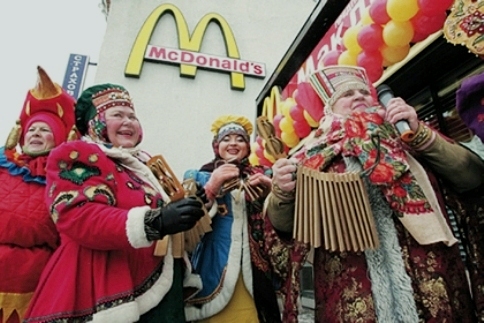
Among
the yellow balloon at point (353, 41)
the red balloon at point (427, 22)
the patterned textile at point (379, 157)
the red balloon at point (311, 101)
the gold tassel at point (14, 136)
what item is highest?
the yellow balloon at point (353, 41)

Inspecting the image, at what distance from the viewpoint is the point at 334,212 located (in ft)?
3.43

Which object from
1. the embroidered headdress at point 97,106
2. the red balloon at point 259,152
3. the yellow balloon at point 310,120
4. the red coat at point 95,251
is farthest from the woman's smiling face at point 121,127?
the red balloon at point 259,152

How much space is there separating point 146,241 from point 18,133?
107 cm

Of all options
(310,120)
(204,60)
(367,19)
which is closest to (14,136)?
(310,120)

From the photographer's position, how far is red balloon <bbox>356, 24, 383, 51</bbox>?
197cm

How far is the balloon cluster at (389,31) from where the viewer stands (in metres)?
1.72

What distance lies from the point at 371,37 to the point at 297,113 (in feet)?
2.76

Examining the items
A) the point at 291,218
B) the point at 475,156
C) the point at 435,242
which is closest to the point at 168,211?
the point at 291,218

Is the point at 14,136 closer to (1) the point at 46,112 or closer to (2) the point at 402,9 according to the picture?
(1) the point at 46,112

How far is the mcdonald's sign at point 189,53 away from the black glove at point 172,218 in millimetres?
4658

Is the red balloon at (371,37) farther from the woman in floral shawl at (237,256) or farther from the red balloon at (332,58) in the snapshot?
the woman in floral shawl at (237,256)

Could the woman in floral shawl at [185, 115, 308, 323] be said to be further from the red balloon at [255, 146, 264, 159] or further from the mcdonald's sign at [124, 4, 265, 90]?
the mcdonald's sign at [124, 4, 265, 90]

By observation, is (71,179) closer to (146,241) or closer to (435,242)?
(146,241)

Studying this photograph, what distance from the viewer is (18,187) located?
1445 millimetres
